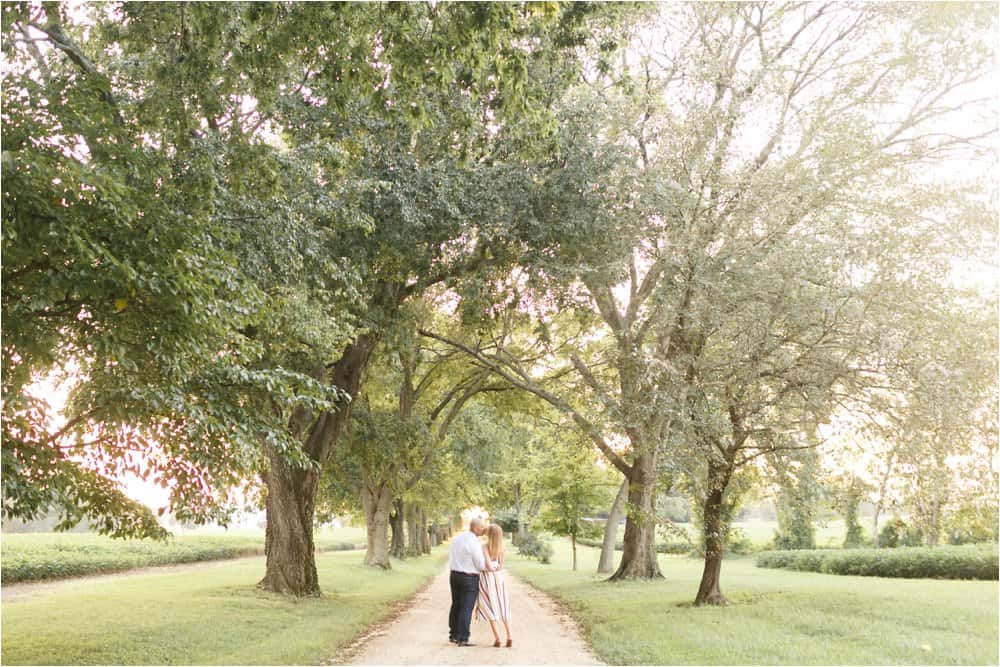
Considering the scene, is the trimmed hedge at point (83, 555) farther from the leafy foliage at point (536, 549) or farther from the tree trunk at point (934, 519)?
the leafy foliage at point (536, 549)

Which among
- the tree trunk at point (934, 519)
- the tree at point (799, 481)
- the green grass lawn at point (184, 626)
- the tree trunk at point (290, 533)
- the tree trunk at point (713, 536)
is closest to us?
the green grass lawn at point (184, 626)

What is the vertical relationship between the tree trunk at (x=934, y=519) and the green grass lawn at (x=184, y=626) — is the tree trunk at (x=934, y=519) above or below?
above

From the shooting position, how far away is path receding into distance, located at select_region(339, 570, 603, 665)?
9680 mm

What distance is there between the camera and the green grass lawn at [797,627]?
9.45 m

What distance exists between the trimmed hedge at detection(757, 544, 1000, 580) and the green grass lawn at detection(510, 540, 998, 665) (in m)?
6.20

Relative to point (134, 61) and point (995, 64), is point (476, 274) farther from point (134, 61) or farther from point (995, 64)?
point (995, 64)

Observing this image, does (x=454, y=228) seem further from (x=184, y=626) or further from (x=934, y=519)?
(x=934, y=519)

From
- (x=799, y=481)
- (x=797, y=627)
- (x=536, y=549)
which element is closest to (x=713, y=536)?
(x=799, y=481)

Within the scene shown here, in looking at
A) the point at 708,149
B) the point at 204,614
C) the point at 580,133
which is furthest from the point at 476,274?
the point at 204,614

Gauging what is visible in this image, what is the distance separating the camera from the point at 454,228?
14.3 m

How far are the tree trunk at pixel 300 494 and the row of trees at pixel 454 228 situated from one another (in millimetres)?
76

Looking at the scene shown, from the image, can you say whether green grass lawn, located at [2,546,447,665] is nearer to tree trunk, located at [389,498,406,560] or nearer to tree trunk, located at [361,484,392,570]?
tree trunk, located at [361,484,392,570]

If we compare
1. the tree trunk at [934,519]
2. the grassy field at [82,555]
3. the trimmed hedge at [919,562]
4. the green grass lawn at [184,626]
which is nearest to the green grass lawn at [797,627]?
the tree trunk at [934,519]

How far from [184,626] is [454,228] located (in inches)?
332
